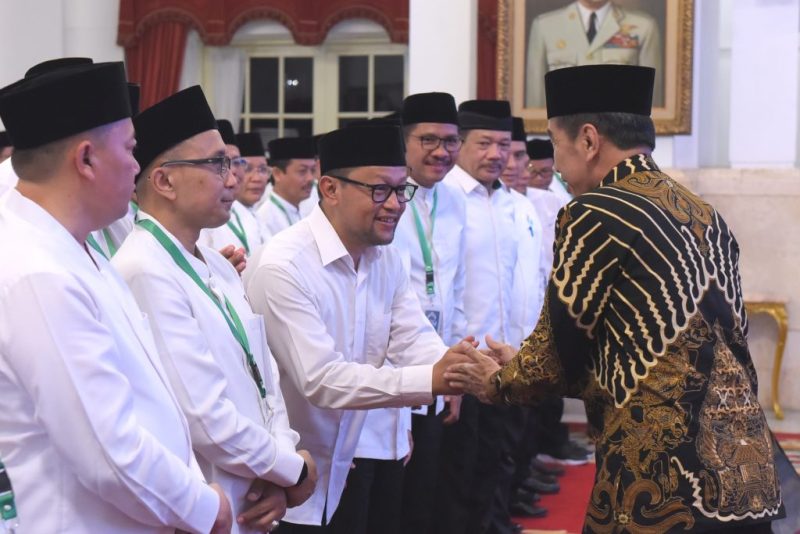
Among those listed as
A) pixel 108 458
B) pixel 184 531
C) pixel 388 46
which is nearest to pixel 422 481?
pixel 184 531

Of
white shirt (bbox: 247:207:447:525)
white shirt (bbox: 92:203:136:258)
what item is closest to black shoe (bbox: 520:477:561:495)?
white shirt (bbox: 247:207:447:525)

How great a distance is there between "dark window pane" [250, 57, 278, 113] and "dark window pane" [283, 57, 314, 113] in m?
0.10

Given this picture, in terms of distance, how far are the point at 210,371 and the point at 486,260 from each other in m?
2.70

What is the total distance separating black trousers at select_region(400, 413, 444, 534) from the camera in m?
4.04

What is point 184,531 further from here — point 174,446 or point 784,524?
point 784,524

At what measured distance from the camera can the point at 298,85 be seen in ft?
34.5

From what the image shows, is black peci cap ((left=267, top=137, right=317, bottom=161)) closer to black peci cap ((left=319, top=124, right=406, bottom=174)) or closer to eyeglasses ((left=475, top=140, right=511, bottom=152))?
eyeglasses ((left=475, top=140, right=511, bottom=152))

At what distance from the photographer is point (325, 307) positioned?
312 centimetres

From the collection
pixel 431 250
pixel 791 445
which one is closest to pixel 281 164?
pixel 431 250

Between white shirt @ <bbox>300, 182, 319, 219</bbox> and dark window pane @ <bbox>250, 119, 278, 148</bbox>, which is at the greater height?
dark window pane @ <bbox>250, 119, 278, 148</bbox>

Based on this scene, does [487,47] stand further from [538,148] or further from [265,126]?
[265,126]

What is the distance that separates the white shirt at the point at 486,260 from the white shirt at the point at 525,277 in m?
0.31

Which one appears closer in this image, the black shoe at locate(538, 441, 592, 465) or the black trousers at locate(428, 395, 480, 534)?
the black trousers at locate(428, 395, 480, 534)

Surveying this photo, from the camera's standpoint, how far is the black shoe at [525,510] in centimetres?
546
